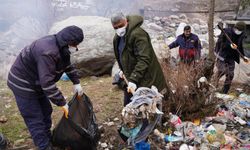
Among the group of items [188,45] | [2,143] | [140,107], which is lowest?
[2,143]

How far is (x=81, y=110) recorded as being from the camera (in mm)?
3678

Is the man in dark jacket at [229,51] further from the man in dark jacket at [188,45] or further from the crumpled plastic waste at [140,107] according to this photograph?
the crumpled plastic waste at [140,107]

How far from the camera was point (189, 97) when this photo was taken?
4.50 metres

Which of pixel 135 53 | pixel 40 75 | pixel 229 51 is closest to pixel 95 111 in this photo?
pixel 135 53

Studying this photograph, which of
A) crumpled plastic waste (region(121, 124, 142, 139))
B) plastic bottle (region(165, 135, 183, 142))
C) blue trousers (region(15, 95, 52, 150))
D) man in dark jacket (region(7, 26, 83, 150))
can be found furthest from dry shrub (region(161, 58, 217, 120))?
blue trousers (region(15, 95, 52, 150))

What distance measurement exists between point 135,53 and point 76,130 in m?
1.11

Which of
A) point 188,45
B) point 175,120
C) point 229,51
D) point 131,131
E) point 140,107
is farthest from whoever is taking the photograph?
point 188,45

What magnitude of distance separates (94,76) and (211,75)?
9.86ft

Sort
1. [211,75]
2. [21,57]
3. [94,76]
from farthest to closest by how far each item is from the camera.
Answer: [94,76]
[211,75]
[21,57]

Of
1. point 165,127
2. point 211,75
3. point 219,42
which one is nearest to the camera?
point 165,127

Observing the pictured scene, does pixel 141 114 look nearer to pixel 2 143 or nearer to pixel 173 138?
pixel 173 138

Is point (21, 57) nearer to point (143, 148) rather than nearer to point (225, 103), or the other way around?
point (143, 148)

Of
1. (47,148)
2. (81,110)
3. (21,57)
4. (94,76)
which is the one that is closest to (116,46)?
(81,110)

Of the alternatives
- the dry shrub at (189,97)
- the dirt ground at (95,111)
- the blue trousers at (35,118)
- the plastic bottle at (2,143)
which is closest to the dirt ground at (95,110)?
the dirt ground at (95,111)
